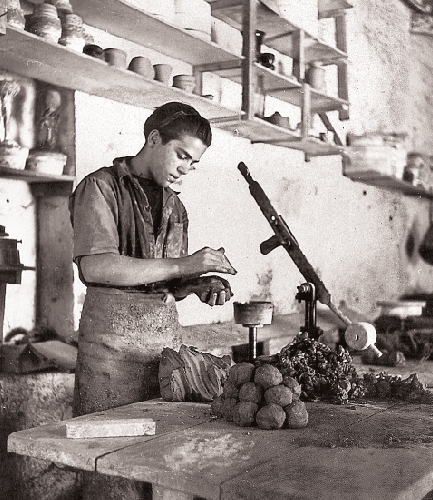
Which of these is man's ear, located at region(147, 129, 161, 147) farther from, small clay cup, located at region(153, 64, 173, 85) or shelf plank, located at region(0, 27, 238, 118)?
small clay cup, located at region(153, 64, 173, 85)

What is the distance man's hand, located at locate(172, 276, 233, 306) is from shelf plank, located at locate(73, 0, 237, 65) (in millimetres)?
1540

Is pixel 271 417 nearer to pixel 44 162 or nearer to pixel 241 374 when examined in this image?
pixel 241 374

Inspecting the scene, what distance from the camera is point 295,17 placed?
4.66 metres

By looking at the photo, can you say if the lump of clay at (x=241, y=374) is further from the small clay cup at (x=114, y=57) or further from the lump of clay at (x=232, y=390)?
the small clay cup at (x=114, y=57)

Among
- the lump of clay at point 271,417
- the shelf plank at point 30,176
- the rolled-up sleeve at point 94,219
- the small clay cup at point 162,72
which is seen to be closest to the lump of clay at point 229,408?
the lump of clay at point 271,417

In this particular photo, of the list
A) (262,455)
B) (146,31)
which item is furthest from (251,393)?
(146,31)

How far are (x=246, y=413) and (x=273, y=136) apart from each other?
317cm

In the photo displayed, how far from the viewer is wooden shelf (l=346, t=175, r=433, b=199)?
248 inches

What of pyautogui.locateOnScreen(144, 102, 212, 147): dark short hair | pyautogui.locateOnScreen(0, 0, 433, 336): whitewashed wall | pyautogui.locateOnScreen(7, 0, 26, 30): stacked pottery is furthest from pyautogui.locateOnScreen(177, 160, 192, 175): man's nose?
pyautogui.locateOnScreen(0, 0, 433, 336): whitewashed wall

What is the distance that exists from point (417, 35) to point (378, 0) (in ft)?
2.80

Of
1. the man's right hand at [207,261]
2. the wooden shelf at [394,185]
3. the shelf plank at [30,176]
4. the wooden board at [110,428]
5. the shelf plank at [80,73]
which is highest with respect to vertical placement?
the shelf plank at [80,73]

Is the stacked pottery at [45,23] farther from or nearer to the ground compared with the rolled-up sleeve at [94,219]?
farther from the ground

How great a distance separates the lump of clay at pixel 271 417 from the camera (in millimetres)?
1900

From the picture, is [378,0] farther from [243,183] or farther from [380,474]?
[380,474]
